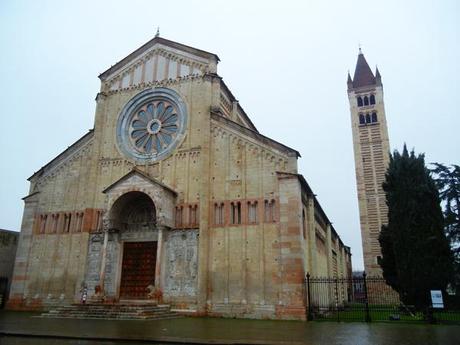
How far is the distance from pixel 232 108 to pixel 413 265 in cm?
A: 1656

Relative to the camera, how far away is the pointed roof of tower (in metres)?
56.9

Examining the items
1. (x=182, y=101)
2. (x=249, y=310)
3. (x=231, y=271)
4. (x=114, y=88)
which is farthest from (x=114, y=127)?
(x=249, y=310)

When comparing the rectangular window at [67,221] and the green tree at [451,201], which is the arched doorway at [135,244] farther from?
the green tree at [451,201]

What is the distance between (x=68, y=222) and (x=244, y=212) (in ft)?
41.7

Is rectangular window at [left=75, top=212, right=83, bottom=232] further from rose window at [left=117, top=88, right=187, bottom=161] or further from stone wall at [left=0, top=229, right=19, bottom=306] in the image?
stone wall at [left=0, top=229, right=19, bottom=306]

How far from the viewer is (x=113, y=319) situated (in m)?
18.5

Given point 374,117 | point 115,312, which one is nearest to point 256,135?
point 115,312

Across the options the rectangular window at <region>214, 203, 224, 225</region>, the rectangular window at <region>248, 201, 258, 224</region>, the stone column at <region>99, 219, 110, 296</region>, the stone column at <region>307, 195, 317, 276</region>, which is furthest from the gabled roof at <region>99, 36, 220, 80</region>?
the stone column at <region>99, 219, 110, 296</region>

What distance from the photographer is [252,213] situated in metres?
21.8

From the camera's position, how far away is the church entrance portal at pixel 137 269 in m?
23.1

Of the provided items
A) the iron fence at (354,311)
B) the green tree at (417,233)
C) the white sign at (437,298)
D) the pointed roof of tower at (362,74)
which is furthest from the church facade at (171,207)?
the pointed roof of tower at (362,74)

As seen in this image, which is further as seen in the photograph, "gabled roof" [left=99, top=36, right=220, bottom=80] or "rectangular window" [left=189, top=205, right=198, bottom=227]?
"gabled roof" [left=99, top=36, right=220, bottom=80]

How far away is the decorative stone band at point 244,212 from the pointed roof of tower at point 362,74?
42494 millimetres

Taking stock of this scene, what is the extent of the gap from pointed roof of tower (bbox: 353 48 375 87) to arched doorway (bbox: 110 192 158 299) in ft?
144
